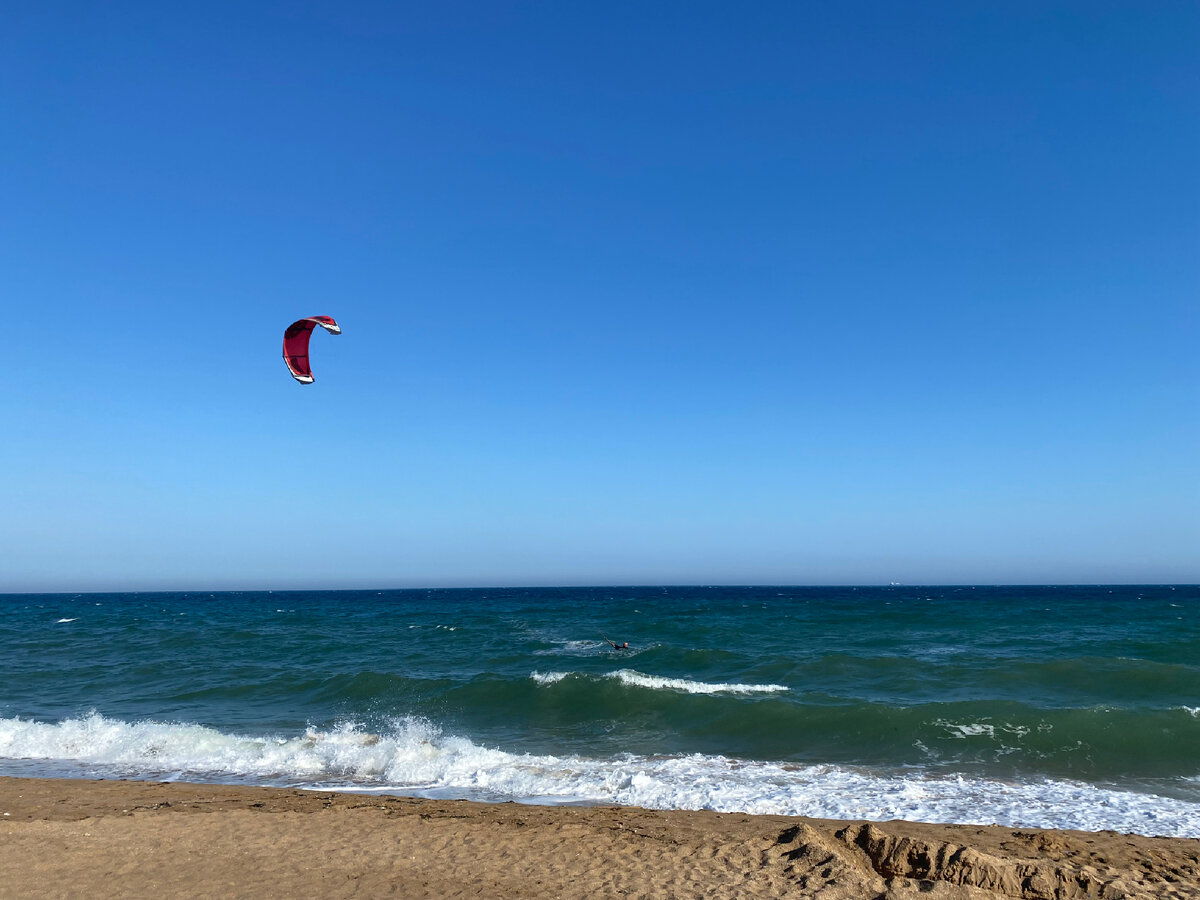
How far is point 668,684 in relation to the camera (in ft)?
60.7

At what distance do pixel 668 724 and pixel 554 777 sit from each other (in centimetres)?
437

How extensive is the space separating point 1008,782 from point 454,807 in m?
7.85

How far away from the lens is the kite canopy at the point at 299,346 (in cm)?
1254

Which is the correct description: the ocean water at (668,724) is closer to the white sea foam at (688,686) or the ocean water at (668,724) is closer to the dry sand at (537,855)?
the white sea foam at (688,686)

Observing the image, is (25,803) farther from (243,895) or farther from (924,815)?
(924,815)

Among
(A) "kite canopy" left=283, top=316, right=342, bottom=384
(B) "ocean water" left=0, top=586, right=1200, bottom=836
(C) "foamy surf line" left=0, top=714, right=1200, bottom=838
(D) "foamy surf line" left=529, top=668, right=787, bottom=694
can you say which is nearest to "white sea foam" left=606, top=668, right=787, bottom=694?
(D) "foamy surf line" left=529, top=668, right=787, bottom=694

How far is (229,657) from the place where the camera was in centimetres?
2450

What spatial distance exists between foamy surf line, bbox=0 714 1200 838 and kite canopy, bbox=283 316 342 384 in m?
6.43

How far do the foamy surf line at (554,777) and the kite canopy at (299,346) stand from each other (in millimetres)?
6428

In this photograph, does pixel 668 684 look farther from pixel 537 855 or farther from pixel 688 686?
pixel 537 855

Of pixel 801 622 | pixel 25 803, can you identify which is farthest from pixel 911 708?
pixel 801 622

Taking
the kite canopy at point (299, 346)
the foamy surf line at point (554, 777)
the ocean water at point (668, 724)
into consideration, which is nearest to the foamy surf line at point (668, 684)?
the ocean water at point (668, 724)

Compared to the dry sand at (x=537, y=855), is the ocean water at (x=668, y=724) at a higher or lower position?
lower

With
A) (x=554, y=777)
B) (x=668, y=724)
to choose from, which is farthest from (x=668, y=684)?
(x=554, y=777)
